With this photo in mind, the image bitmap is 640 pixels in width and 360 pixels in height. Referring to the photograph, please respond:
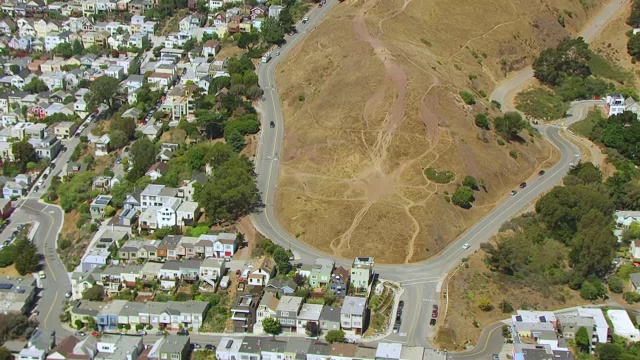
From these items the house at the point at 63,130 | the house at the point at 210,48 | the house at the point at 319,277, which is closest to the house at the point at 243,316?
the house at the point at 319,277

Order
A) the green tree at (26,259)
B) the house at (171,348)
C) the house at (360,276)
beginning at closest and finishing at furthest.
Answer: the house at (171,348) < the house at (360,276) < the green tree at (26,259)

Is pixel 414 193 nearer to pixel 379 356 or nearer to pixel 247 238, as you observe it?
pixel 247 238

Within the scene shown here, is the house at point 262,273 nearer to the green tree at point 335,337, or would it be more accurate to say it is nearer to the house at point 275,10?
the green tree at point 335,337

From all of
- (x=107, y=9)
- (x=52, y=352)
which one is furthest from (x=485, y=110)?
(x=107, y=9)

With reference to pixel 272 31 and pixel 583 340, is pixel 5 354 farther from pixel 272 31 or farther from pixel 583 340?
pixel 272 31

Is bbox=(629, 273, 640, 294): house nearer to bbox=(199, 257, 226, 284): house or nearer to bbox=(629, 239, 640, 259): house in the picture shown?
bbox=(629, 239, 640, 259): house

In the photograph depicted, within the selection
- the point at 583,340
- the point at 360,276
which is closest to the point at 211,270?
the point at 360,276
